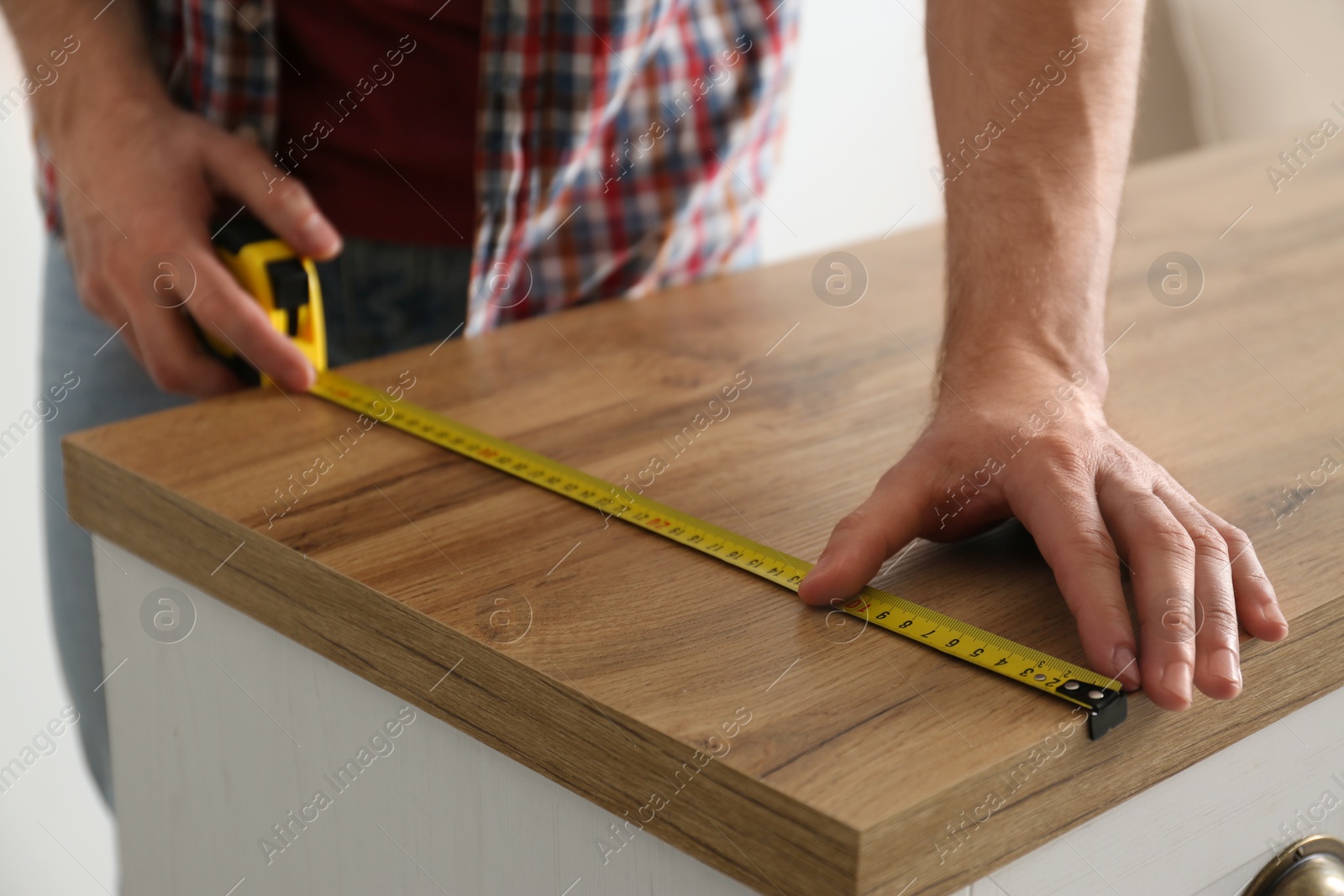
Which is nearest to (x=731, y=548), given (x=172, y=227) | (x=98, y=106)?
(x=172, y=227)

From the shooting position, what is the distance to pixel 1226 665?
0.60 meters

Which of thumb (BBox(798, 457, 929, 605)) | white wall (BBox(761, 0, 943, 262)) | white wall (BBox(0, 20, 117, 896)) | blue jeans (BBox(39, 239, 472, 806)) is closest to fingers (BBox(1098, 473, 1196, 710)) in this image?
thumb (BBox(798, 457, 929, 605))

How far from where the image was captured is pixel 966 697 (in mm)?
598

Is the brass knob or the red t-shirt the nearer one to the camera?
the brass knob

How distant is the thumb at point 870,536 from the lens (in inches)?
26.9

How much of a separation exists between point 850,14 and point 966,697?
3071 mm

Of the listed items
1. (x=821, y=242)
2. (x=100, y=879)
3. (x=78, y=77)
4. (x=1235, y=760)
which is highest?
(x=78, y=77)

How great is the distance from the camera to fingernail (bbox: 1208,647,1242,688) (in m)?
0.60

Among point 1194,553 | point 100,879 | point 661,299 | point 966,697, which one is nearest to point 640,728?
point 966,697

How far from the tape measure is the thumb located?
0.06 ft

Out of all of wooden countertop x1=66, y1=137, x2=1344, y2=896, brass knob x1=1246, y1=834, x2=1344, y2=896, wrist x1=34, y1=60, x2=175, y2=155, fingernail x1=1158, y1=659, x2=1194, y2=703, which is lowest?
brass knob x1=1246, y1=834, x2=1344, y2=896

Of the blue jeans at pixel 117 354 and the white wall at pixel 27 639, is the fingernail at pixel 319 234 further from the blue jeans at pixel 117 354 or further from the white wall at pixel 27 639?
the white wall at pixel 27 639

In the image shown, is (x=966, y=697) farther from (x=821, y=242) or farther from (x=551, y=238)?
(x=821, y=242)

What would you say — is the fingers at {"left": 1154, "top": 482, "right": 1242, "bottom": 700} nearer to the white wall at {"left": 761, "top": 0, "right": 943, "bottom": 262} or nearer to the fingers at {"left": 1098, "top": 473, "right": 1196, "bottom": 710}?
the fingers at {"left": 1098, "top": 473, "right": 1196, "bottom": 710}
